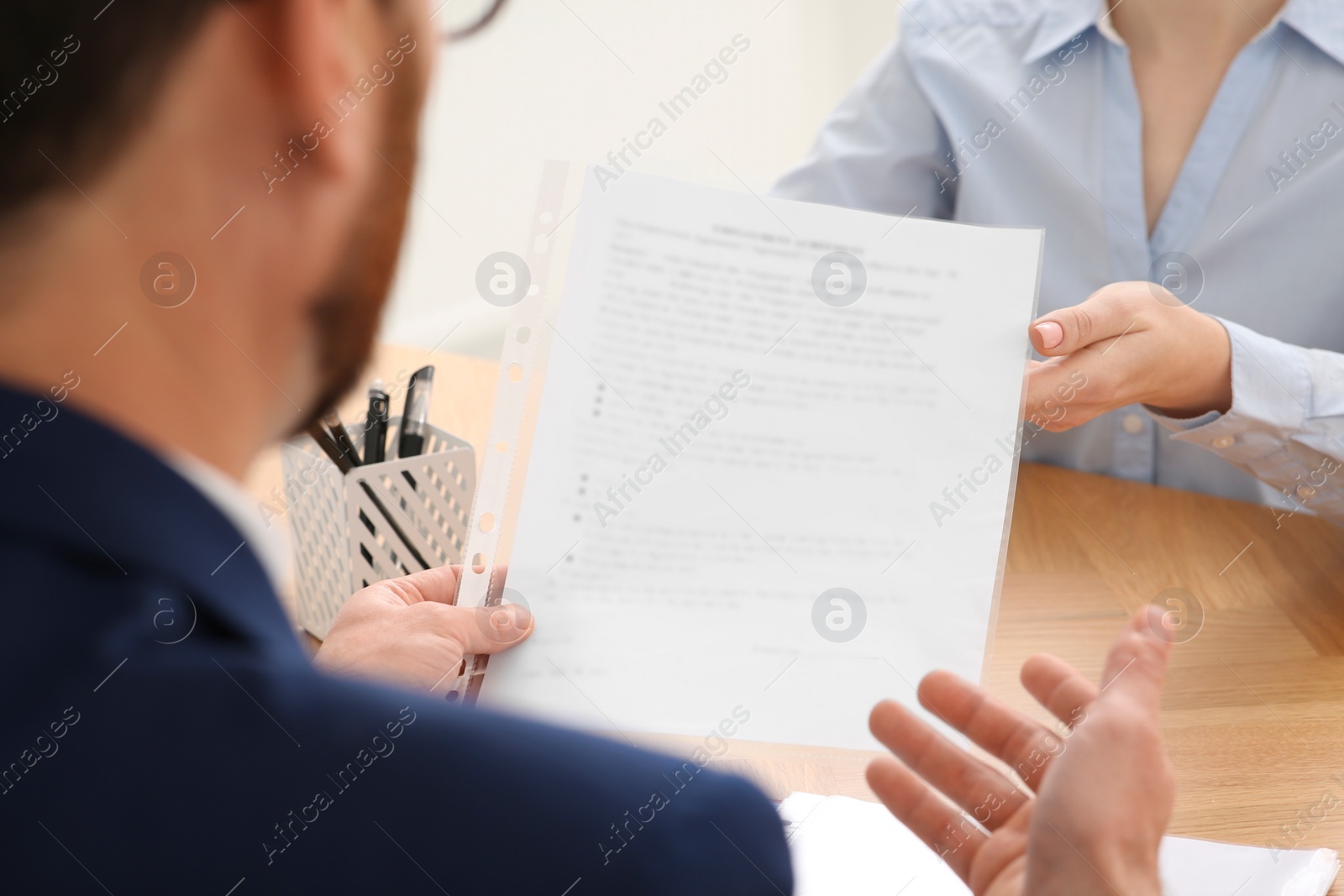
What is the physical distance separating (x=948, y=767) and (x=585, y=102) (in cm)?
174

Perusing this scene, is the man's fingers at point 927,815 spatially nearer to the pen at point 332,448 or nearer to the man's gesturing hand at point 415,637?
the man's gesturing hand at point 415,637

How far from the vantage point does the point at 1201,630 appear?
849 mm

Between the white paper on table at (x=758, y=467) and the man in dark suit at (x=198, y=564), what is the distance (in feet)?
0.91

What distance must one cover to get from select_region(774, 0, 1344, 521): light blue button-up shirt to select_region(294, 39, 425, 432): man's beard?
842 millimetres

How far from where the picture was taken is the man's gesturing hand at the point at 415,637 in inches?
23.7

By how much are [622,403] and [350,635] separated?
9.2 inches

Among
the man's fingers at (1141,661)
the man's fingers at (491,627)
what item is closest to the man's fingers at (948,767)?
the man's fingers at (1141,661)

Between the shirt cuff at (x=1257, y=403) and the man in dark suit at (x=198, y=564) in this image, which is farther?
the shirt cuff at (x=1257, y=403)

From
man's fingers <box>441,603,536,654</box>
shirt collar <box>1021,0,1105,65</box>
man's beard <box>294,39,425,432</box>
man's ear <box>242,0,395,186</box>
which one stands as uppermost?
man's ear <box>242,0,395,186</box>

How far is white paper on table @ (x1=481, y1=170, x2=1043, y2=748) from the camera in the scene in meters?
0.61

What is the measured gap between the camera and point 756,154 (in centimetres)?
246

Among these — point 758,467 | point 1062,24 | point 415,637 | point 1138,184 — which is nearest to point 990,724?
point 758,467

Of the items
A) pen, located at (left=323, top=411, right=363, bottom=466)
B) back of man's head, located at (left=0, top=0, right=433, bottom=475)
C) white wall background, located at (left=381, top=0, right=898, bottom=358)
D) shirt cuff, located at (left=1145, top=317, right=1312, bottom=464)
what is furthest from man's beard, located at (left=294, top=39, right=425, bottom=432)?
white wall background, located at (left=381, top=0, right=898, bottom=358)

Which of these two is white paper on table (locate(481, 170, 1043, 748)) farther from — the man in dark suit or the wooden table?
the man in dark suit
